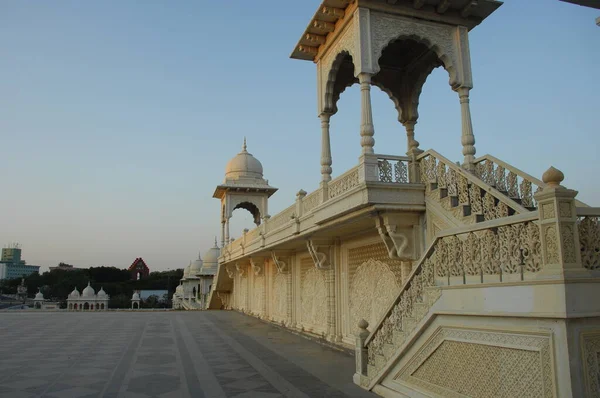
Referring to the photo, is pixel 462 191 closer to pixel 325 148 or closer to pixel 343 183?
pixel 343 183

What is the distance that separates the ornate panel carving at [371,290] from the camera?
381 inches

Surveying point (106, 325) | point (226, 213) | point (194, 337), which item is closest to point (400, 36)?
point (194, 337)

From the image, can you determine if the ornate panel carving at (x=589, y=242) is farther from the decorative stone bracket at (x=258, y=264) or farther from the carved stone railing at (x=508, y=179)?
the decorative stone bracket at (x=258, y=264)

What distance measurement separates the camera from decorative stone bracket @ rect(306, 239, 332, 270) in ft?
40.0

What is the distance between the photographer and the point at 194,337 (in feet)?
47.1

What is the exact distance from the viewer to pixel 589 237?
14.0ft

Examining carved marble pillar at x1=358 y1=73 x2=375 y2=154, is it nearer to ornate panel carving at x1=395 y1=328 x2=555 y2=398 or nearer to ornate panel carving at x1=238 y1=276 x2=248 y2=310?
ornate panel carving at x1=395 y1=328 x2=555 y2=398

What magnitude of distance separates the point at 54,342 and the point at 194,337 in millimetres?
3737

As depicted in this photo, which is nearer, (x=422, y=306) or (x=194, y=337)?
(x=422, y=306)

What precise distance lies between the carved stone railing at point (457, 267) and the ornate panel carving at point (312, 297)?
590cm

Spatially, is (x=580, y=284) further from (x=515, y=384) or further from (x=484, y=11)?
(x=484, y=11)

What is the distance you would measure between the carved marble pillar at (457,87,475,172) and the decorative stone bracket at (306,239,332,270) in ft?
14.5

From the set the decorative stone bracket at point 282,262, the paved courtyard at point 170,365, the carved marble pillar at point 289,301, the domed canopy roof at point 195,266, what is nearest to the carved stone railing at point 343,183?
the paved courtyard at point 170,365

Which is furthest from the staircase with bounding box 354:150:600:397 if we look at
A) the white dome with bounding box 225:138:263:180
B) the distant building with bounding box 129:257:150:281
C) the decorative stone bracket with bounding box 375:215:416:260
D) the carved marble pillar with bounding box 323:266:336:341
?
the distant building with bounding box 129:257:150:281
